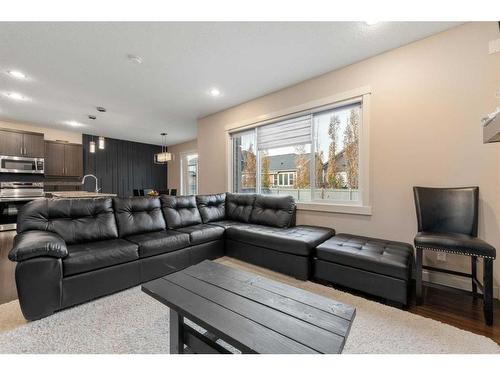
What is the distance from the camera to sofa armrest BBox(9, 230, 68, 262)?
5.26ft

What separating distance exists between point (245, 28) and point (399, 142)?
82.8 inches

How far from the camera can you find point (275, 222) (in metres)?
3.20

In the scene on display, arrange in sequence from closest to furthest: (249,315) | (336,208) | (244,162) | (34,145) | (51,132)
Answer: (249,315) < (336,208) < (244,162) < (34,145) < (51,132)

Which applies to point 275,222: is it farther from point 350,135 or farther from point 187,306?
point 187,306

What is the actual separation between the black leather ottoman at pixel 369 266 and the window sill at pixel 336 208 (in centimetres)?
45

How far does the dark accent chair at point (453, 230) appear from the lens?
162cm

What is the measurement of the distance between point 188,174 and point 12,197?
4.40 metres

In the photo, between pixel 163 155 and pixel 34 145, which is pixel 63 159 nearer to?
pixel 34 145

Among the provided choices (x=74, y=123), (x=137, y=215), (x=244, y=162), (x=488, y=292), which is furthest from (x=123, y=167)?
(x=488, y=292)

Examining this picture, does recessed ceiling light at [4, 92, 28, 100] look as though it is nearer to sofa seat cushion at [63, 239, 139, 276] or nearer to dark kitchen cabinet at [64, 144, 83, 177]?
dark kitchen cabinet at [64, 144, 83, 177]

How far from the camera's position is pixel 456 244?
171cm

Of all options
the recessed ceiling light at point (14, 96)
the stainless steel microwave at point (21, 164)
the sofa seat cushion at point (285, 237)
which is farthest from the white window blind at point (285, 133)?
the stainless steel microwave at point (21, 164)

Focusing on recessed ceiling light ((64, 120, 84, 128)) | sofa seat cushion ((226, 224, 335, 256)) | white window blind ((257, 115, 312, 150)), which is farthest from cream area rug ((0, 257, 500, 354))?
recessed ceiling light ((64, 120, 84, 128))
